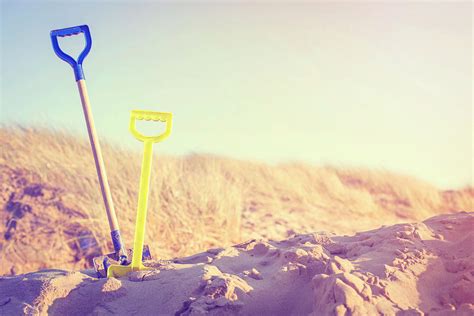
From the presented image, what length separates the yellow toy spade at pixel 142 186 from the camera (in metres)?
2.50

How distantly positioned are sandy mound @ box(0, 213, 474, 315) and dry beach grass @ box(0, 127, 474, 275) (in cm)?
214

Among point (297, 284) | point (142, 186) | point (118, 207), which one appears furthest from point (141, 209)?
point (118, 207)

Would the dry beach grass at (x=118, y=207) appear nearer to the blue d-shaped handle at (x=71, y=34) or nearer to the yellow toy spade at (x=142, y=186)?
the yellow toy spade at (x=142, y=186)

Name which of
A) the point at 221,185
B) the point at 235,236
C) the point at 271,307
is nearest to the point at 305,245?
the point at 271,307

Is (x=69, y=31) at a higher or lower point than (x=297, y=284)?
higher

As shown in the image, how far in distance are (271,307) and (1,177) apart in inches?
161

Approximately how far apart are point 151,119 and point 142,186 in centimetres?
33

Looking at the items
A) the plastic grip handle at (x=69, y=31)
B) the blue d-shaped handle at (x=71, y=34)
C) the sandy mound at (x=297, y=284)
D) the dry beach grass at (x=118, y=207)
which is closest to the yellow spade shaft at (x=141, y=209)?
the sandy mound at (x=297, y=284)

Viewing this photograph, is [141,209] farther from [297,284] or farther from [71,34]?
[71,34]

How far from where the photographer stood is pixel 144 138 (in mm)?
2582

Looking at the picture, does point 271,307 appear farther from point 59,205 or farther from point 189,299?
point 59,205

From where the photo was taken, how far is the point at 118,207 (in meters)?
4.79

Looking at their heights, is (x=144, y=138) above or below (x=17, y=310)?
above

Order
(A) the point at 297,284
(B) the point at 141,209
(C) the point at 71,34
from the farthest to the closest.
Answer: (C) the point at 71,34 → (B) the point at 141,209 → (A) the point at 297,284
